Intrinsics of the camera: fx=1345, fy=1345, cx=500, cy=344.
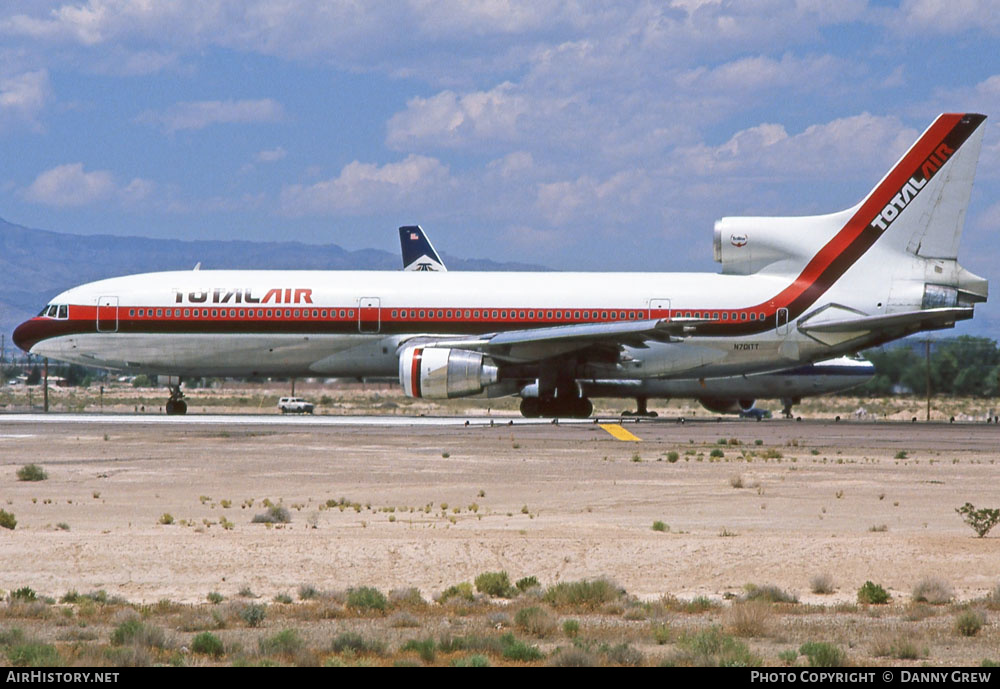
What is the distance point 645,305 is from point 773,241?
4875 mm

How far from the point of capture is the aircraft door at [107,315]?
43625 mm

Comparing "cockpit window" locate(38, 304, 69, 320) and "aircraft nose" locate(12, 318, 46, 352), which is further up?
"cockpit window" locate(38, 304, 69, 320)

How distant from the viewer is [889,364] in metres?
69.5

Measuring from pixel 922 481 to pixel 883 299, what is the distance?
1872cm

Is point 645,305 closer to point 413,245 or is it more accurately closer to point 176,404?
point 176,404

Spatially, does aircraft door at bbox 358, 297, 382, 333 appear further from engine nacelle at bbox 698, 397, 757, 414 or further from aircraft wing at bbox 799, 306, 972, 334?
engine nacelle at bbox 698, 397, 757, 414

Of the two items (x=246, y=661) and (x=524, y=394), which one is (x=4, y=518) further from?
(x=524, y=394)

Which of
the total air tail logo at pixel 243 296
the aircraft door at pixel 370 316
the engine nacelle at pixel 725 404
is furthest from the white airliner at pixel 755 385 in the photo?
the total air tail logo at pixel 243 296

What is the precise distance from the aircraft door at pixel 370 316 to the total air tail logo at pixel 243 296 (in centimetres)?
170

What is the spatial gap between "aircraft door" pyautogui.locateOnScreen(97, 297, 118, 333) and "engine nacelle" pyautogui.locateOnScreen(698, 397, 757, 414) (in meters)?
22.5

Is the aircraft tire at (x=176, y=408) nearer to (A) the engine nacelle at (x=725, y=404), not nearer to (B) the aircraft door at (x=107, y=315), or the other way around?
(B) the aircraft door at (x=107, y=315)

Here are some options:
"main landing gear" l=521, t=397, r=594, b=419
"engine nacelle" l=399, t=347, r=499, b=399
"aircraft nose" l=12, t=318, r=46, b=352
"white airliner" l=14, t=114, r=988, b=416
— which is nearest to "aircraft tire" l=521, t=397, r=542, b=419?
"main landing gear" l=521, t=397, r=594, b=419

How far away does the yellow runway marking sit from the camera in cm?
3422

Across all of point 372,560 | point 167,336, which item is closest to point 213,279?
point 167,336
